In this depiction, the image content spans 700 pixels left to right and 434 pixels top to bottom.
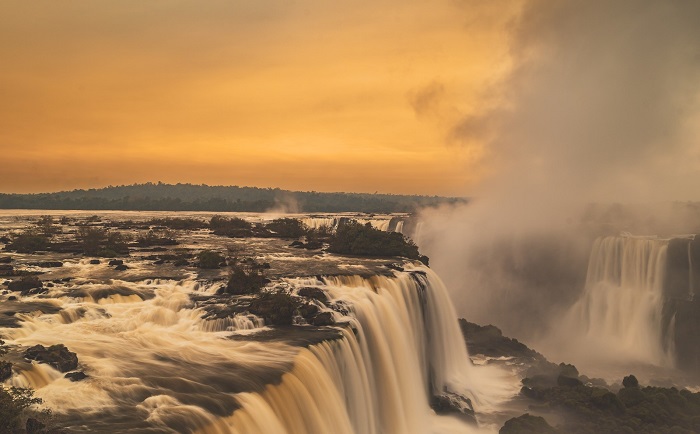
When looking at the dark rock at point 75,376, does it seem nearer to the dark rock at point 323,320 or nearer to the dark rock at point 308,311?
the dark rock at point 323,320

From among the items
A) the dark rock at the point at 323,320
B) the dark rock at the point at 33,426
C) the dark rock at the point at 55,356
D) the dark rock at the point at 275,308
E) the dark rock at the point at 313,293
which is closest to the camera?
the dark rock at the point at 33,426

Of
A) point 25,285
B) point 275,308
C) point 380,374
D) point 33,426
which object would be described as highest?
point 275,308

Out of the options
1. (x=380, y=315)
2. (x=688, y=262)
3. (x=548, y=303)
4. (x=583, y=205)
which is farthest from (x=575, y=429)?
(x=583, y=205)

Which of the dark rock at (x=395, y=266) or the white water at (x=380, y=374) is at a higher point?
the dark rock at (x=395, y=266)

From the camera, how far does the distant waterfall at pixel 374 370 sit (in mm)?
13781

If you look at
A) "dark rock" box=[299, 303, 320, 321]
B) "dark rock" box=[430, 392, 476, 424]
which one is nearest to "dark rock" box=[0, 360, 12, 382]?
"dark rock" box=[299, 303, 320, 321]

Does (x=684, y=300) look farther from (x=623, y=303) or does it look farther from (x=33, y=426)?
(x=33, y=426)

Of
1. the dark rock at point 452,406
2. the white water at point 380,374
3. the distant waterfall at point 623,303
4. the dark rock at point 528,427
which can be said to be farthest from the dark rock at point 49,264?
the distant waterfall at point 623,303

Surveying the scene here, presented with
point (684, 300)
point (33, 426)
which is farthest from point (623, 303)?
point (33, 426)

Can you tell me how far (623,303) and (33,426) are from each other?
146 feet

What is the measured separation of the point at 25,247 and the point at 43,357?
1207 inches

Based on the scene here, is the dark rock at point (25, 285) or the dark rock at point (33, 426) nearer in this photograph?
the dark rock at point (33, 426)

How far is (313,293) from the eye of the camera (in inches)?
961

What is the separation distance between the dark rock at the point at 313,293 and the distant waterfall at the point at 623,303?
27.7 meters
